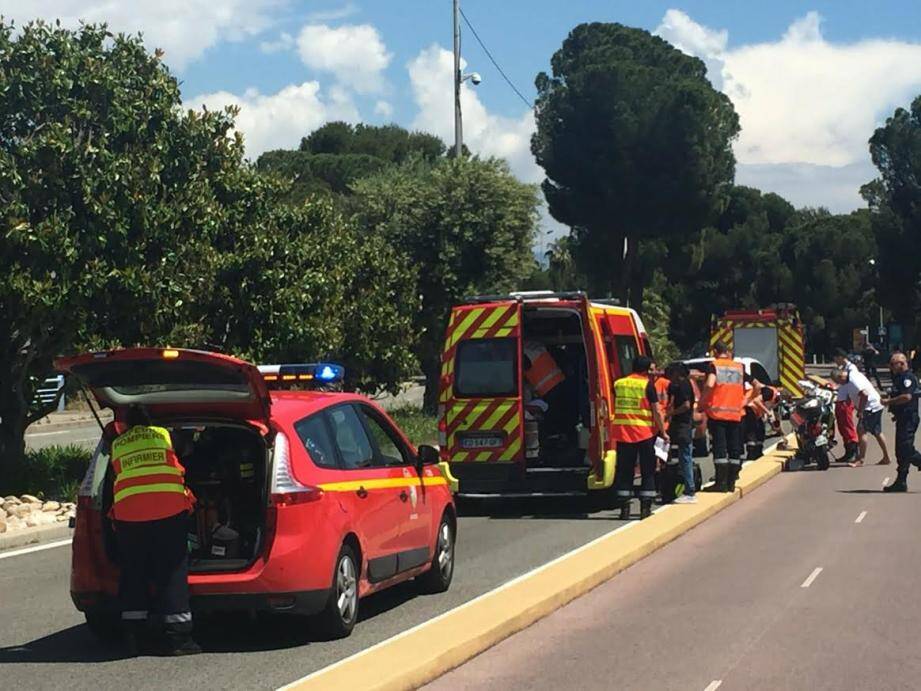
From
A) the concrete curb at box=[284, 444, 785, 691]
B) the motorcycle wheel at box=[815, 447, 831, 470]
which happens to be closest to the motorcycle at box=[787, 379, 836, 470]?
the motorcycle wheel at box=[815, 447, 831, 470]

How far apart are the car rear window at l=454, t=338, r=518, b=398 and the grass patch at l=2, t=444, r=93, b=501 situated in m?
5.80

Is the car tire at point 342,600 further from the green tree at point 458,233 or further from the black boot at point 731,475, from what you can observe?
the green tree at point 458,233

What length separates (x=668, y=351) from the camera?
207 ft

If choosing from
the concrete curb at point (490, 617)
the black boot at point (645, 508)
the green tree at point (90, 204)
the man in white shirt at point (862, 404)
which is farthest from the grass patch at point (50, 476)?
the man in white shirt at point (862, 404)

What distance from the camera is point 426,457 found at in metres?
11.2

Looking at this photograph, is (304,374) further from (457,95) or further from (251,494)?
(457,95)

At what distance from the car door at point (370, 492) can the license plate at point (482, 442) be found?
6.79m

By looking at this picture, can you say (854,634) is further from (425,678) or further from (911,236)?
(911,236)

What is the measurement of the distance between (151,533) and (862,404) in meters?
16.6

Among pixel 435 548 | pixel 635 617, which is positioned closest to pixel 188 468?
pixel 435 548

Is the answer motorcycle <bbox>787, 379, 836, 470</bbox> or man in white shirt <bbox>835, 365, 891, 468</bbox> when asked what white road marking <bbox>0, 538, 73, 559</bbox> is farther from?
man in white shirt <bbox>835, 365, 891, 468</bbox>

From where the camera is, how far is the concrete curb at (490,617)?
782 cm

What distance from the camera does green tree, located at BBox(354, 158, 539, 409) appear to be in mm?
38281

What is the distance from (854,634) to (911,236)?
70508mm
